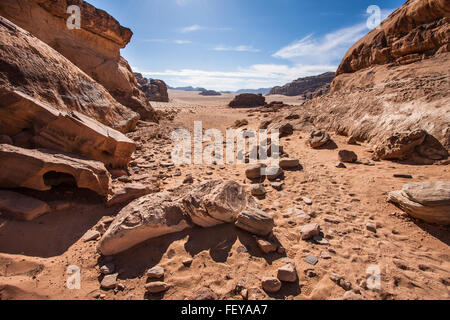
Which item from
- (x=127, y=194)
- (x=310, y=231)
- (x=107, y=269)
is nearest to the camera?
(x=107, y=269)

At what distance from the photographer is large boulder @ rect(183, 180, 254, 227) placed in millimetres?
2713

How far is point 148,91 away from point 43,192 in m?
43.3

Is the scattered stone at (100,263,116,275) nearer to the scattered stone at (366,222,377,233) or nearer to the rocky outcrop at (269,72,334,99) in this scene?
the scattered stone at (366,222,377,233)

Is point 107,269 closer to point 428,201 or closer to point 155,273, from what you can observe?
point 155,273

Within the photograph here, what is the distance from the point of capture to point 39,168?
277cm

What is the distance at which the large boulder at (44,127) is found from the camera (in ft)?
10.5

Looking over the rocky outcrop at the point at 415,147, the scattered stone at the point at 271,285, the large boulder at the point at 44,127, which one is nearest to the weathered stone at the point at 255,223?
the scattered stone at the point at 271,285

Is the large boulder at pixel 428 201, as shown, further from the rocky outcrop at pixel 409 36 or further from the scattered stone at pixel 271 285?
the rocky outcrop at pixel 409 36

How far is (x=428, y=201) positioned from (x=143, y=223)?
3896mm

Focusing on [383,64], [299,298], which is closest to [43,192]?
[299,298]

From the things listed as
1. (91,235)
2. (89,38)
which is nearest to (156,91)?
(89,38)

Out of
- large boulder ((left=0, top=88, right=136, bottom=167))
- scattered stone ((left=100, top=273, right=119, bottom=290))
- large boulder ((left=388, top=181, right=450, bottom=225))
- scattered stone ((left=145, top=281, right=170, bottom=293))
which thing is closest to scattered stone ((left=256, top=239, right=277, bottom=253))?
scattered stone ((left=145, top=281, right=170, bottom=293))

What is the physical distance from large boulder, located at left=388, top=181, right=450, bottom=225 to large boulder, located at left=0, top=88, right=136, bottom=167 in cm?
552

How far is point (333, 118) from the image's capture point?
27.5ft
